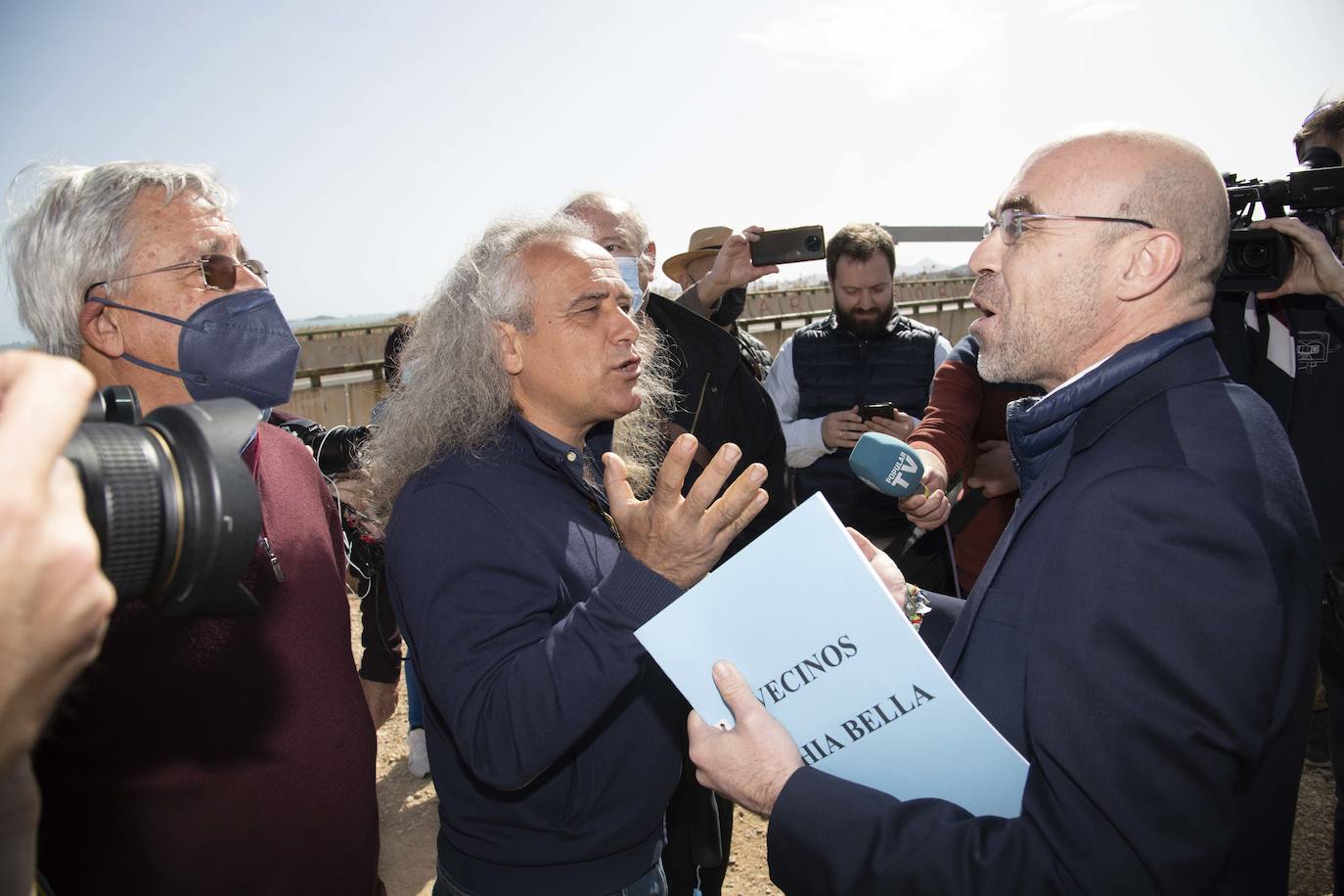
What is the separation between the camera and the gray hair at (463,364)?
1836 mm

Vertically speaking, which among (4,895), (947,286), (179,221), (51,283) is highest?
(179,221)

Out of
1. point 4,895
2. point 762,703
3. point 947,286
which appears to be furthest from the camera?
point 947,286

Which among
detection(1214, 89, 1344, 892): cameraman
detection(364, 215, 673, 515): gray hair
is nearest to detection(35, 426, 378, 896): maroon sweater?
detection(364, 215, 673, 515): gray hair

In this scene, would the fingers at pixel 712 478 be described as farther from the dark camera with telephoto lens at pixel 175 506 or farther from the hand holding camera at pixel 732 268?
the hand holding camera at pixel 732 268

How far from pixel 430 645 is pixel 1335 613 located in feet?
10.2

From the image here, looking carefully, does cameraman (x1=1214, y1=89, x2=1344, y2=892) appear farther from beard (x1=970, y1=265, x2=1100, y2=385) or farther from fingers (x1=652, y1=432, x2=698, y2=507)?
fingers (x1=652, y1=432, x2=698, y2=507)

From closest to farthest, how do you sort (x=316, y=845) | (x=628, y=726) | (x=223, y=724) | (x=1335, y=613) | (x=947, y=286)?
(x=223, y=724)
(x=316, y=845)
(x=628, y=726)
(x=1335, y=613)
(x=947, y=286)

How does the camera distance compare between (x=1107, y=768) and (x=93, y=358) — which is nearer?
(x=1107, y=768)

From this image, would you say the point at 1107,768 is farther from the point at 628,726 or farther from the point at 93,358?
the point at 93,358

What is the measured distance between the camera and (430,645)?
1524 mm

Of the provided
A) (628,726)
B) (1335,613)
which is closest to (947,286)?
(1335,613)

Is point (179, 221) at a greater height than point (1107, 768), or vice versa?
point (179, 221)

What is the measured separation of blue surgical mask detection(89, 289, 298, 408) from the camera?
181cm

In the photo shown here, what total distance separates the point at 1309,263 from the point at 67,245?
12.2ft
